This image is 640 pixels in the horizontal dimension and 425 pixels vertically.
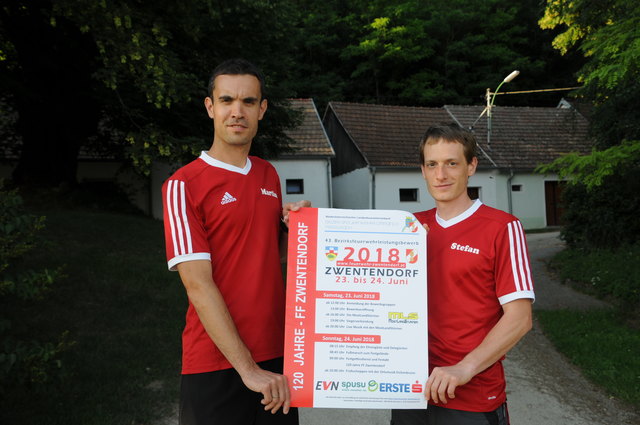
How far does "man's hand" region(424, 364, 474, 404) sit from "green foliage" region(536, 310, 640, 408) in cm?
408

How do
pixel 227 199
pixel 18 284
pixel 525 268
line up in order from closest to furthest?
pixel 525 268 → pixel 227 199 → pixel 18 284

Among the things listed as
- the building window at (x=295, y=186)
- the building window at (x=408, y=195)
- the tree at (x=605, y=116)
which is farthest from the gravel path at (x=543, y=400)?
the building window at (x=295, y=186)

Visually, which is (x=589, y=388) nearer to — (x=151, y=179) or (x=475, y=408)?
(x=475, y=408)

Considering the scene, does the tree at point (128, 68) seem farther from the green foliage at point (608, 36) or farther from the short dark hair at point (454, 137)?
the short dark hair at point (454, 137)

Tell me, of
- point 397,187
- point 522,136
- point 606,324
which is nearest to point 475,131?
point 522,136

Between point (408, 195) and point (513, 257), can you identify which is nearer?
point (513, 257)

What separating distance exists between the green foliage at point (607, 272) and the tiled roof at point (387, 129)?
11248mm

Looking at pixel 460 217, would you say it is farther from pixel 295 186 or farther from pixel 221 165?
pixel 295 186

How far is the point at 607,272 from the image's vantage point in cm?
959

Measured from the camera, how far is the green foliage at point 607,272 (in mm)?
8352

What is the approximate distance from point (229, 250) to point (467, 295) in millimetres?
1136

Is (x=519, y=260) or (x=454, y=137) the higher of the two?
(x=454, y=137)

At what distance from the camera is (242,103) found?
230 centimetres

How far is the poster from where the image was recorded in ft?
6.66
